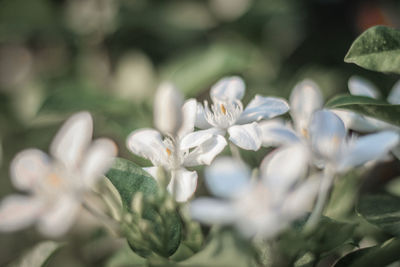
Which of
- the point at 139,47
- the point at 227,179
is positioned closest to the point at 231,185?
the point at 227,179

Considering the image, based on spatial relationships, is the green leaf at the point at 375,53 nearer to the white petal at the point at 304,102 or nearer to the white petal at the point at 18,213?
the white petal at the point at 304,102

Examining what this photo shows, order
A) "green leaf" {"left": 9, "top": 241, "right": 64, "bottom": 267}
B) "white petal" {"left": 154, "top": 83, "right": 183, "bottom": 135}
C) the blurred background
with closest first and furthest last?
"white petal" {"left": 154, "top": 83, "right": 183, "bottom": 135} → "green leaf" {"left": 9, "top": 241, "right": 64, "bottom": 267} → the blurred background

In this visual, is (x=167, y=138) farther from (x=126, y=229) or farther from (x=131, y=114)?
(x=131, y=114)

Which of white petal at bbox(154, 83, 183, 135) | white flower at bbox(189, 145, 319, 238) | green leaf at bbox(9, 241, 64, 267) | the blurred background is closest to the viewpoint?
white flower at bbox(189, 145, 319, 238)

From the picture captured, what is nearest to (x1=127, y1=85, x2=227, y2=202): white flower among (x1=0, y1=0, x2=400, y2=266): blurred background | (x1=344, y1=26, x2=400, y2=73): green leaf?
(x1=344, y1=26, x2=400, y2=73): green leaf

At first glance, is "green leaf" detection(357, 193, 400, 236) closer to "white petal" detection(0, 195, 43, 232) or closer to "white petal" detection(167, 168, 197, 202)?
"white petal" detection(167, 168, 197, 202)

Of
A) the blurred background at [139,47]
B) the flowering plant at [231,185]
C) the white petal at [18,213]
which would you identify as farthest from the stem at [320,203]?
the blurred background at [139,47]
